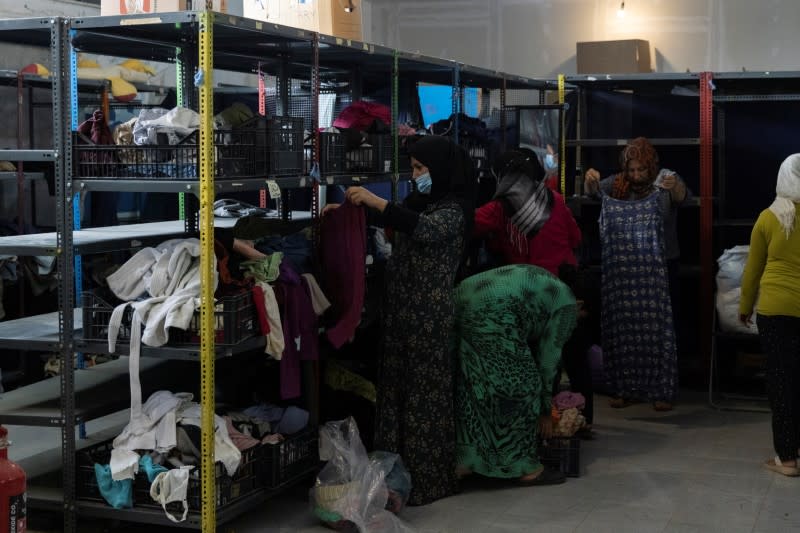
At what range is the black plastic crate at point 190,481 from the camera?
4.41 metres

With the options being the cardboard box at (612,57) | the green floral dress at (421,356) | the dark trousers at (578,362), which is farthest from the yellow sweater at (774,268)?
the cardboard box at (612,57)

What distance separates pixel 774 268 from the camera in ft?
18.1

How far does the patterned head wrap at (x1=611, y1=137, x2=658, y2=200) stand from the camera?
23.0 ft

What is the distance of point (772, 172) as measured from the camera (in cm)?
798

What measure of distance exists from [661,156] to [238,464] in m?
4.78

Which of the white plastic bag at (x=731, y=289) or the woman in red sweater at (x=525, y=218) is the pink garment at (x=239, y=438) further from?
the white plastic bag at (x=731, y=289)

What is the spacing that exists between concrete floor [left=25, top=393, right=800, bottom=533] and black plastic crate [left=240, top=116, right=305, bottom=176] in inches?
61.6

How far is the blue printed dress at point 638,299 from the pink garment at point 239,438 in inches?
118

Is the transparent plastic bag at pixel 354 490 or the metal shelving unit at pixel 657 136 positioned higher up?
the metal shelving unit at pixel 657 136

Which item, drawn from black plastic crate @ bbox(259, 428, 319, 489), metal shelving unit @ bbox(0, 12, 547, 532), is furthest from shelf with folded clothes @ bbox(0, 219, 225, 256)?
black plastic crate @ bbox(259, 428, 319, 489)

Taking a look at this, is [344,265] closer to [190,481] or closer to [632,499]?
[190,481]

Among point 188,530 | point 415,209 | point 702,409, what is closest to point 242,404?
point 188,530

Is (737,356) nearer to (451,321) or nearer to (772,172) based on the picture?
(772,172)

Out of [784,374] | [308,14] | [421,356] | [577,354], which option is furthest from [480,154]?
[784,374]
